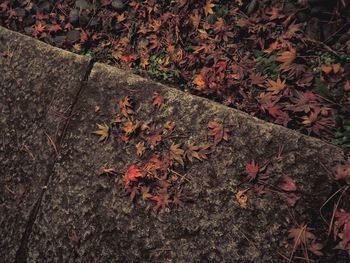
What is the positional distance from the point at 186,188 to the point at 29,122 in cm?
122

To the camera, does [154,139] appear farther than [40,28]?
No

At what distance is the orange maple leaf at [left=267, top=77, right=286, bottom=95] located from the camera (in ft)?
6.53

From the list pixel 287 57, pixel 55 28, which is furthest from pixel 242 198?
pixel 55 28

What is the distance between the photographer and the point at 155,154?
1.98 meters

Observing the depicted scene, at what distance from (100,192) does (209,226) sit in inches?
26.5

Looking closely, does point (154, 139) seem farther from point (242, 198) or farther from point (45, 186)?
point (45, 186)

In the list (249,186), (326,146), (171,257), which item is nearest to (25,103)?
(171,257)

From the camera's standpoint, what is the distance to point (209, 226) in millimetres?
1793

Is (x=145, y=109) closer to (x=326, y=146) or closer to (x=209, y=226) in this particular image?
(x=209, y=226)

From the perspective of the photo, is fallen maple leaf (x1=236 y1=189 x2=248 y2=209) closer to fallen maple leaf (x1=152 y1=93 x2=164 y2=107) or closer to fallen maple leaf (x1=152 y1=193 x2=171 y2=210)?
fallen maple leaf (x1=152 y1=193 x2=171 y2=210)

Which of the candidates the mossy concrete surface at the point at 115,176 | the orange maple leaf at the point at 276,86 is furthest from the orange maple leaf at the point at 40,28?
the orange maple leaf at the point at 276,86

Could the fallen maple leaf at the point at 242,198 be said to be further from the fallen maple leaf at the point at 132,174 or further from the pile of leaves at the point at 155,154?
the fallen maple leaf at the point at 132,174

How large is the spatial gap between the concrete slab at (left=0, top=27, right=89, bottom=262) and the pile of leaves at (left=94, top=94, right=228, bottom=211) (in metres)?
0.42

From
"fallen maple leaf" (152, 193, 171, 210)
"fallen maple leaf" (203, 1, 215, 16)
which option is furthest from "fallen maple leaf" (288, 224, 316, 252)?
"fallen maple leaf" (203, 1, 215, 16)
